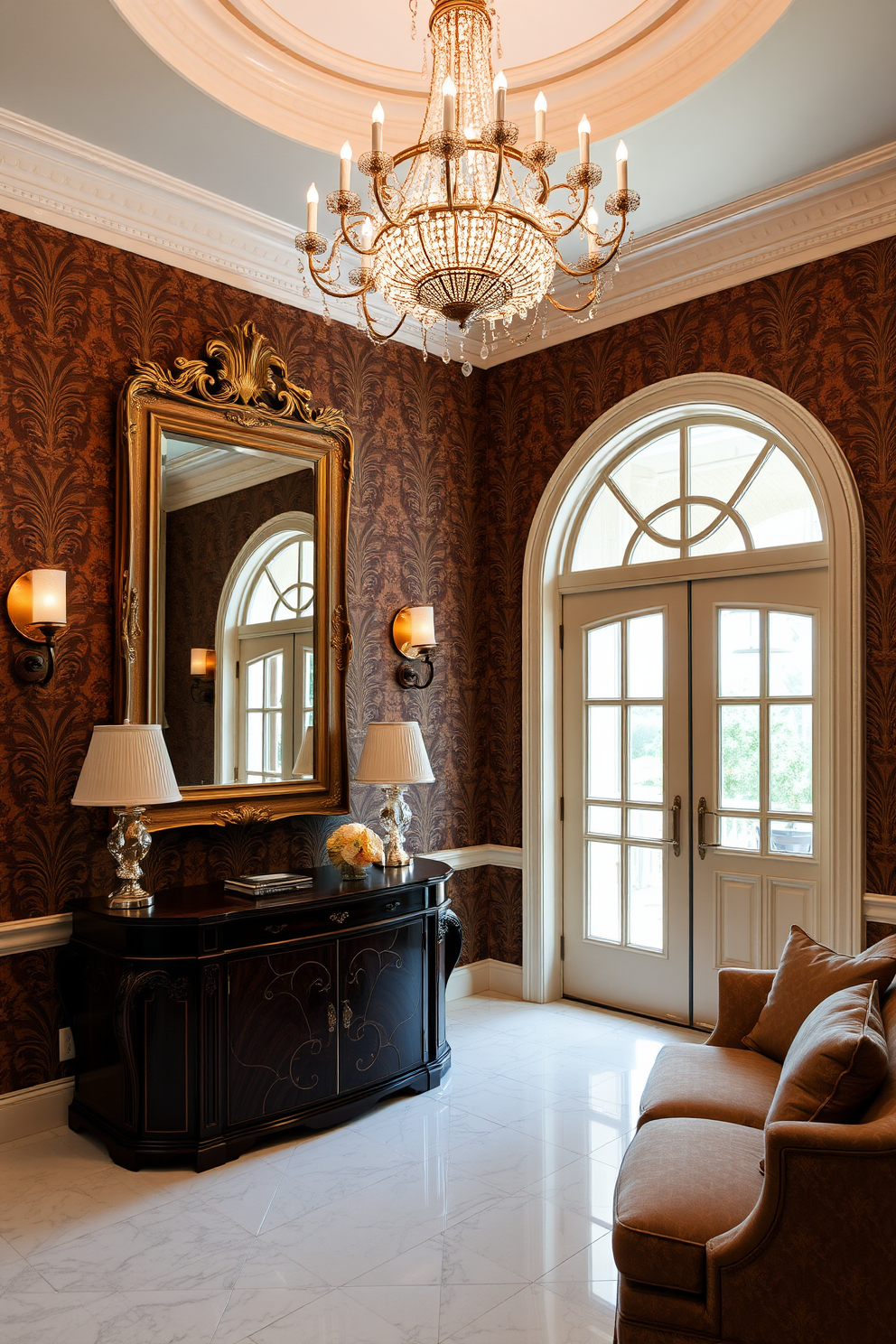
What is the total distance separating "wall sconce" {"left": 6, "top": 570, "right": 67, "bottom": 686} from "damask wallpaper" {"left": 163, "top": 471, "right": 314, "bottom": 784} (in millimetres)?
453

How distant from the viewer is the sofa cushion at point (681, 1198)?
188 cm

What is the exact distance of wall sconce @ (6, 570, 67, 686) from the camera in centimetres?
328

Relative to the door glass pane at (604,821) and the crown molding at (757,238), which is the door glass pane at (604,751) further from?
the crown molding at (757,238)

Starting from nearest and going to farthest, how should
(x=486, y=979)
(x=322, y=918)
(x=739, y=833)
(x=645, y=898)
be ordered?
(x=322, y=918), (x=739, y=833), (x=645, y=898), (x=486, y=979)

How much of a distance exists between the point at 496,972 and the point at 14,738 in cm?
282

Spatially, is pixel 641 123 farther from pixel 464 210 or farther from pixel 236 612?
pixel 236 612

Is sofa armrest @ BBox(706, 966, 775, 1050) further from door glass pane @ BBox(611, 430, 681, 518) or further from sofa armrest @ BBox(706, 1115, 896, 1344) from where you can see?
door glass pane @ BBox(611, 430, 681, 518)

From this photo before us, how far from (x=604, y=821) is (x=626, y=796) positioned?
198 mm

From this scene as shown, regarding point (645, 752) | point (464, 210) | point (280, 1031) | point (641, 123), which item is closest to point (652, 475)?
A: point (645, 752)

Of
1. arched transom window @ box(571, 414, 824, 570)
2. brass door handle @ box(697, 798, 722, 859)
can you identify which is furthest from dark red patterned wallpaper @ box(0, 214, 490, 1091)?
brass door handle @ box(697, 798, 722, 859)

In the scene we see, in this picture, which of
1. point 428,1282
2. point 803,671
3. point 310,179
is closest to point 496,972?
point 803,671

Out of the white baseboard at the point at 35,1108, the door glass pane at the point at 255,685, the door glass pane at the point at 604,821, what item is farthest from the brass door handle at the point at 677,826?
the white baseboard at the point at 35,1108

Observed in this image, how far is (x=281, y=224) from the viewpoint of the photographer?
4020 mm

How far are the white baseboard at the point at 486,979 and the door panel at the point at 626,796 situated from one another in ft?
0.91
